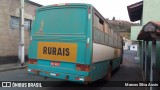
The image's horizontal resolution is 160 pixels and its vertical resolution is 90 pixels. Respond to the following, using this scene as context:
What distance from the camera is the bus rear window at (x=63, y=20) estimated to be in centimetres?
810

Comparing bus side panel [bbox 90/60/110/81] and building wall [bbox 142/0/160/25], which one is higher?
building wall [bbox 142/0/160/25]

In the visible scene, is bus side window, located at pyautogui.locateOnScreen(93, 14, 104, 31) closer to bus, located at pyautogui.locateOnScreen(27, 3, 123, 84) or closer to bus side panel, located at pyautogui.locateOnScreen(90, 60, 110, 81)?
bus, located at pyautogui.locateOnScreen(27, 3, 123, 84)

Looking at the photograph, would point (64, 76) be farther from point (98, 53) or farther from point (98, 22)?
point (98, 22)

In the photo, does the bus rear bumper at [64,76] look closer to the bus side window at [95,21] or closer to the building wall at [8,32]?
the bus side window at [95,21]

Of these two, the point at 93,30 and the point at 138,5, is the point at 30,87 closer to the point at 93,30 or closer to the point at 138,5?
the point at 93,30

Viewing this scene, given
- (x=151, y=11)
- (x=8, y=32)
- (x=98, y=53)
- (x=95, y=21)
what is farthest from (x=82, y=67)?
(x=151, y=11)

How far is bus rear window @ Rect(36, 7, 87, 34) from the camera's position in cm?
810

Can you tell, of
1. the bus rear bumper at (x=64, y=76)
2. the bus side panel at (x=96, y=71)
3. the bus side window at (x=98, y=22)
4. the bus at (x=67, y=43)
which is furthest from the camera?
the bus side window at (x=98, y=22)

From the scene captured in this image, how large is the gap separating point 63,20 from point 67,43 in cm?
87

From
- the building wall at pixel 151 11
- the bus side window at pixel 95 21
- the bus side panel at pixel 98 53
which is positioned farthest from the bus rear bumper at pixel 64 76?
the building wall at pixel 151 11

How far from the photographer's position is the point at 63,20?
27.5ft

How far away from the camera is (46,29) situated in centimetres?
871

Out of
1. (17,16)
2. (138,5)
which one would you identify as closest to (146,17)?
(138,5)

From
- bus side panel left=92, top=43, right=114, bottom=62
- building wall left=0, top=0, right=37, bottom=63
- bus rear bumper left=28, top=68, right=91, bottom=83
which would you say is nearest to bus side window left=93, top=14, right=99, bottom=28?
bus side panel left=92, top=43, right=114, bottom=62
